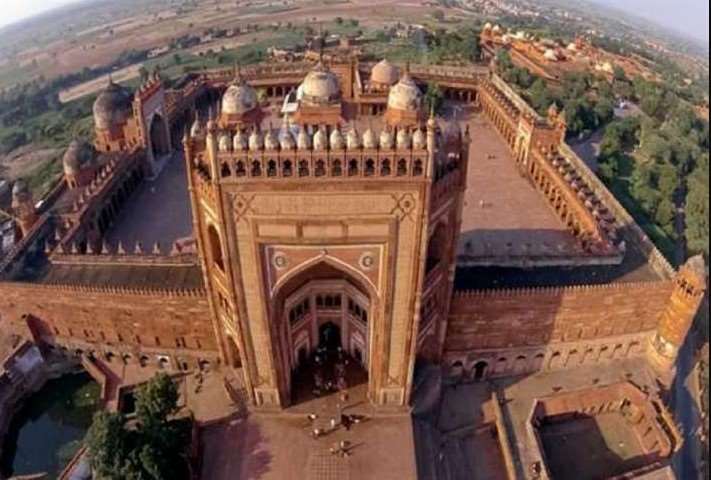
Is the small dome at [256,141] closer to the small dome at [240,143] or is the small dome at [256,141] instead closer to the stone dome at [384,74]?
the small dome at [240,143]

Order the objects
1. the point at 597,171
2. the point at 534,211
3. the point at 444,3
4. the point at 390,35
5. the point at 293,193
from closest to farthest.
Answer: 1. the point at 293,193
2. the point at 534,211
3. the point at 597,171
4. the point at 390,35
5. the point at 444,3

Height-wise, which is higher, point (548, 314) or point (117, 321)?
point (548, 314)

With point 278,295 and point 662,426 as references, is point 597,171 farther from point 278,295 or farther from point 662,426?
point 278,295

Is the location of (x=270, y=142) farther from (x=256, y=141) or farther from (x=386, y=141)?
(x=386, y=141)

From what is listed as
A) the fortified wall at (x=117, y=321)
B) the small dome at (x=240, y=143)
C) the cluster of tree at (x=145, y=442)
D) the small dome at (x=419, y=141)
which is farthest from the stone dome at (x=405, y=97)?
the cluster of tree at (x=145, y=442)

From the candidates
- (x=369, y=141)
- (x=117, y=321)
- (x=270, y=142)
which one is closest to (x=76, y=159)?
(x=117, y=321)

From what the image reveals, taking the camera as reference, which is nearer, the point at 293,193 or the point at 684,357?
the point at 293,193

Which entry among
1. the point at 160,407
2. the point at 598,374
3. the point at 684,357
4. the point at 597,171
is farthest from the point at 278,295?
the point at 597,171

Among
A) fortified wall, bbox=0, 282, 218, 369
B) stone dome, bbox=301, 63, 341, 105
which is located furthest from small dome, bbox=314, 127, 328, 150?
fortified wall, bbox=0, 282, 218, 369

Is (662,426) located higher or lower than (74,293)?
lower
